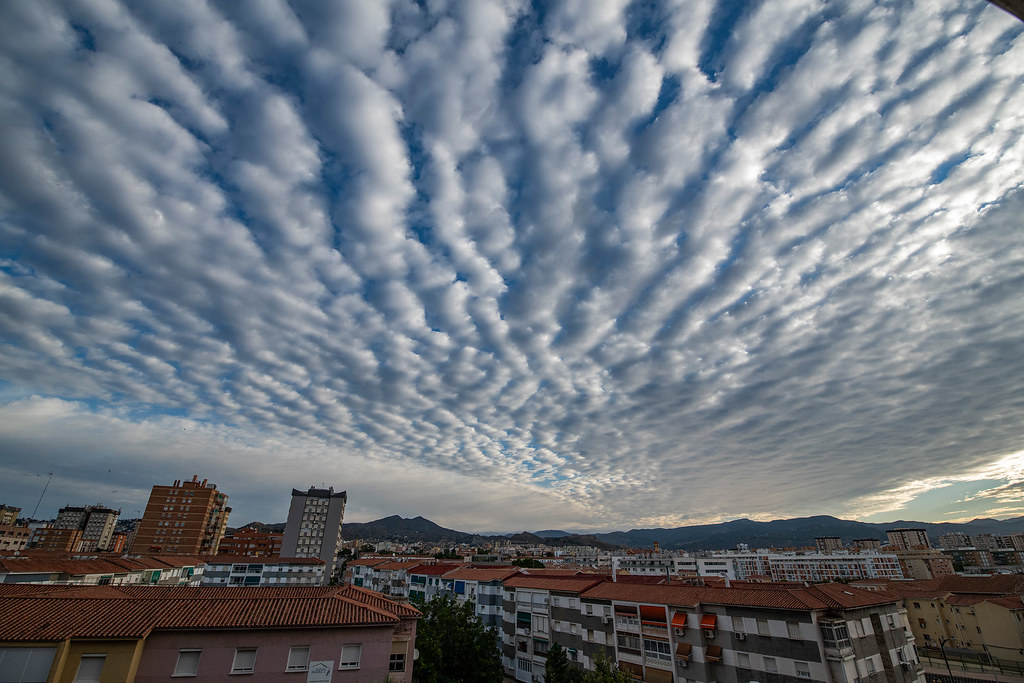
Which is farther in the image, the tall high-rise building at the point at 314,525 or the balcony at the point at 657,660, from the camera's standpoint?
the tall high-rise building at the point at 314,525

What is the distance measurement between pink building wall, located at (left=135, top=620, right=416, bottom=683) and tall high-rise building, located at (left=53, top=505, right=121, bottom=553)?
8699 inches

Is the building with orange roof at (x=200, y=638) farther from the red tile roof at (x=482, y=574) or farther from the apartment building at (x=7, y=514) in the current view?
the apartment building at (x=7, y=514)

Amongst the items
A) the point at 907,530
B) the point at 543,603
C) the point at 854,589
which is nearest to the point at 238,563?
the point at 543,603

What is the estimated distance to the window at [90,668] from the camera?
2067cm

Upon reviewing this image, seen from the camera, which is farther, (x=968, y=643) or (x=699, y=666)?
(x=968, y=643)

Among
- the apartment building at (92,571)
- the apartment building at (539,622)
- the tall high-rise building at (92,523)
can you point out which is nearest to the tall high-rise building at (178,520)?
the apartment building at (92,571)

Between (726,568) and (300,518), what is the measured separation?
137013 mm

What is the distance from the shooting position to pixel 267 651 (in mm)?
23469

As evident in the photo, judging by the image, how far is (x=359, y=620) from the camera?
25.1 metres

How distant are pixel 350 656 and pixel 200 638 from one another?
25.1ft

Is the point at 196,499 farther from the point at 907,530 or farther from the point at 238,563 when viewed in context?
the point at 907,530

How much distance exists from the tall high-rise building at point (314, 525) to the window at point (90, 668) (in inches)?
4797

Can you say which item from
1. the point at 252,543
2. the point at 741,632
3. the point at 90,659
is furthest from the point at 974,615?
the point at 252,543

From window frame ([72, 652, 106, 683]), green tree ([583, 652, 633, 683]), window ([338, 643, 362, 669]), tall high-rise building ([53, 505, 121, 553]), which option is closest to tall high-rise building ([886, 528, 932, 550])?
green tree ([583, 652, 633, 683])
